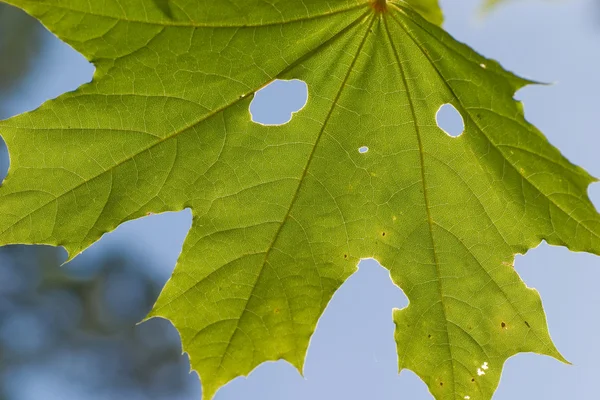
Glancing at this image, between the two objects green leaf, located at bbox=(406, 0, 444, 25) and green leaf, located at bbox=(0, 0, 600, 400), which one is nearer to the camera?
green leaf, located at bbox=(0, 0, 600, 400)

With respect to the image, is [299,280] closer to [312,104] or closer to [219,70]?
[312,104]

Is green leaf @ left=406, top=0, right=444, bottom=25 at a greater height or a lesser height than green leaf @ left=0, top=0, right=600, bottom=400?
greater

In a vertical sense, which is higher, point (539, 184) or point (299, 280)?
point (539, 184)

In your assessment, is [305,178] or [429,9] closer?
[429,9]

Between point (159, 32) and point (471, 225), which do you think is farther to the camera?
point (471, 225)

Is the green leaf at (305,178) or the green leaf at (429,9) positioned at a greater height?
the green leaf at (429,9)

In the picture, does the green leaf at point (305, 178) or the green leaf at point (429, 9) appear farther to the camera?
the green leaf at point (429, 9)

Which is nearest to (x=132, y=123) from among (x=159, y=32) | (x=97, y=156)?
(x=97, y=156)

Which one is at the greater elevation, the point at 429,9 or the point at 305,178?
the point at 429,9
